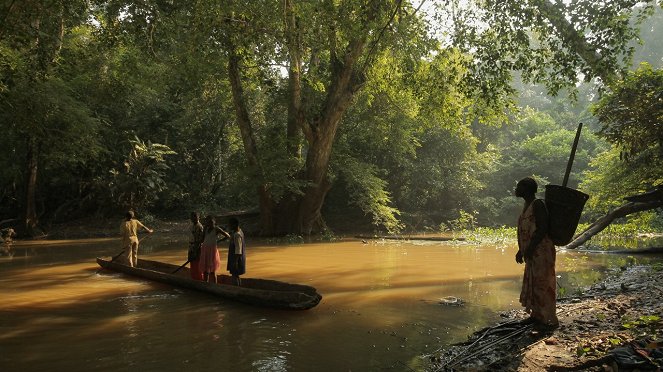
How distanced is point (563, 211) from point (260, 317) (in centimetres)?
453

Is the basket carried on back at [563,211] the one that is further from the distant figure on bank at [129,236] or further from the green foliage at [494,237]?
the green foliage at [494,237]

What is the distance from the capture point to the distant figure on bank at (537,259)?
516cm

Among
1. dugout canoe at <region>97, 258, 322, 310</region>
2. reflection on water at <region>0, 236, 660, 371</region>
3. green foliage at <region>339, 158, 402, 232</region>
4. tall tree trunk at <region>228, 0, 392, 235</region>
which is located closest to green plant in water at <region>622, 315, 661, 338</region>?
reflection on water at <region>0, 236, 660, 371</region>

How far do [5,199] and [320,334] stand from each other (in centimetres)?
2657

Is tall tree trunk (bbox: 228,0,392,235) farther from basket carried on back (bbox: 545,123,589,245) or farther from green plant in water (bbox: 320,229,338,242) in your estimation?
basket carried on back (bbox: 545,123,589,245)

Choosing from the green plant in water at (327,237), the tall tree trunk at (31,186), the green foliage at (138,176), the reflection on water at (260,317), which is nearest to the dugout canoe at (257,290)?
the reflection on water at (260,317)

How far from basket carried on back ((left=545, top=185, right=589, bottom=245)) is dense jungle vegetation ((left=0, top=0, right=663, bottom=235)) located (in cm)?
434

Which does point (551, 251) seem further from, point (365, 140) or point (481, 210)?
point (481, 210)

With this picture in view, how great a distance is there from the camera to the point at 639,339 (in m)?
4.38

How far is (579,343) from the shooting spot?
4.71 m

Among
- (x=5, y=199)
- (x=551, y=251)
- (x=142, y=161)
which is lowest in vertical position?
(x=551, y=251)

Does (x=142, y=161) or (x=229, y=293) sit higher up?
(x=142, y=161)

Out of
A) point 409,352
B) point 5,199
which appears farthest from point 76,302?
point 5,199

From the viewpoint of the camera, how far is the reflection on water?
18.1 feet
